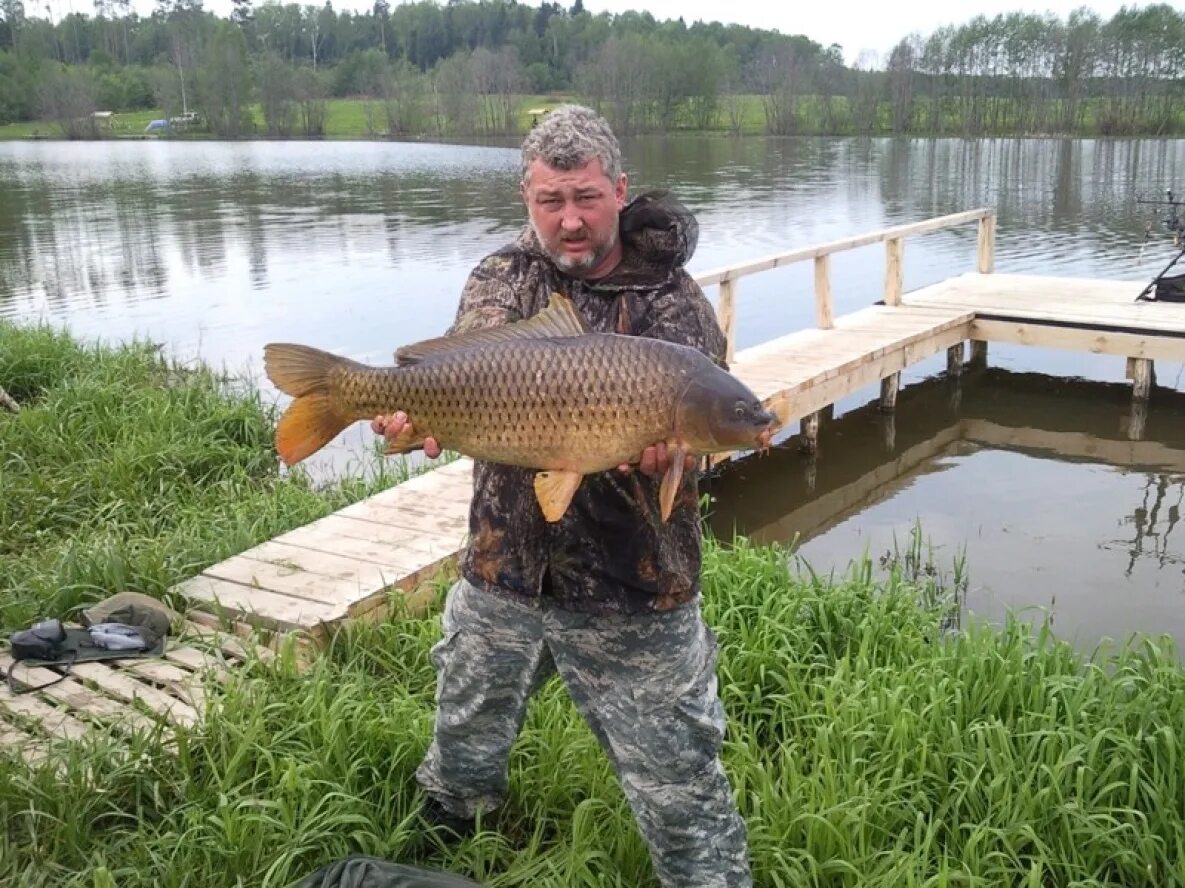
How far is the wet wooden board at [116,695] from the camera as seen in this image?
3.86m

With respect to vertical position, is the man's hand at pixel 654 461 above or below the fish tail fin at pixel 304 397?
below

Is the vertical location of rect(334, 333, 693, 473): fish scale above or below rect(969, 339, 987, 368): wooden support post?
above

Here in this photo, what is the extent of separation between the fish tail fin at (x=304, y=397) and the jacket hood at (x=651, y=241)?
2.22ft

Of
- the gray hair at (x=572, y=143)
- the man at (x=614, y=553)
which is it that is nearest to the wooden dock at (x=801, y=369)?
the man at (x=614, y=553)

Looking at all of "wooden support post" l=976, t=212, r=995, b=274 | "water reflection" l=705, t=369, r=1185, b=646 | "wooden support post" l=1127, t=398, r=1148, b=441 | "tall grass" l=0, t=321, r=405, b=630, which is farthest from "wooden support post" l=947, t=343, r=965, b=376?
"tall grass" l=0, t=321, r=405, b=630

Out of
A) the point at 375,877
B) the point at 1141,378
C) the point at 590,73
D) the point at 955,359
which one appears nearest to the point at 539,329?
the point at 375,877

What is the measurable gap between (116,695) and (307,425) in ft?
6.72

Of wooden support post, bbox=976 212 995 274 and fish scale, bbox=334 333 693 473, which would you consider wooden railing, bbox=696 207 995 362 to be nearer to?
wooden support post, bbox=976 212 995 274

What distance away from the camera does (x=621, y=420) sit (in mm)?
2580

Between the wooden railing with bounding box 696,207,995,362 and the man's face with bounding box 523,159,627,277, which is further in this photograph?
the wooden railing with bounding box 696,207,995,362

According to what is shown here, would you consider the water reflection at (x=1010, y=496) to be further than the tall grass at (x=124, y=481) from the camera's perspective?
Yes

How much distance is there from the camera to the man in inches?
110

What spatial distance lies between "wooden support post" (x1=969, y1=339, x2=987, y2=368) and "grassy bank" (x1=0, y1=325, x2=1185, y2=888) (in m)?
8.16

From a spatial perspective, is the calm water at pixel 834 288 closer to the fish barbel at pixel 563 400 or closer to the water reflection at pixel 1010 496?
the water reflection at pixel 1010 496
